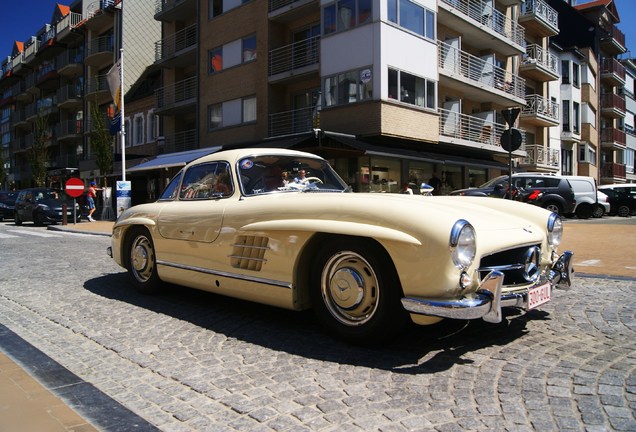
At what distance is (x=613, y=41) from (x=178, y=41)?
1355 inches

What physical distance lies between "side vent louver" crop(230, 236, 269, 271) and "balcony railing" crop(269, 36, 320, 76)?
17.3 meters

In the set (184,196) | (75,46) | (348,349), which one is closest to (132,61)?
(75,46)

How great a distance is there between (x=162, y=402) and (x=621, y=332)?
132 inches

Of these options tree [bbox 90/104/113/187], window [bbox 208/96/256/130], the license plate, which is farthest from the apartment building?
the license plate

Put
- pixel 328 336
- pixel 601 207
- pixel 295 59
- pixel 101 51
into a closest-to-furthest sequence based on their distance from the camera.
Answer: pixel 328 336
pixel 601 207
pixel 295 59
pixel 101 51

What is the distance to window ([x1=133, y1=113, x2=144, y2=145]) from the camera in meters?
31.7

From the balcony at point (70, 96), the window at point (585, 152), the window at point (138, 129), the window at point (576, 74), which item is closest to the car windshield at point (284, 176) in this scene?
the window at point (138, 129)

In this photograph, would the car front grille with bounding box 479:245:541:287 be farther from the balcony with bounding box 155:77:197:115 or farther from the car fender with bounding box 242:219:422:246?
the balcony with bounding box 155:77:197:115

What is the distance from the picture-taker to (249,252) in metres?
3.98

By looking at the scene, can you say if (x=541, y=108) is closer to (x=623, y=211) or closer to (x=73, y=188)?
(x=623, y=211)

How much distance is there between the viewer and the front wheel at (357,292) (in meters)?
3.24

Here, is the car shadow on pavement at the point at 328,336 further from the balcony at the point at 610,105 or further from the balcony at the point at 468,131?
the balcony at the point at 610,105

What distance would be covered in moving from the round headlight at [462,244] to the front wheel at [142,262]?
3.30 metres

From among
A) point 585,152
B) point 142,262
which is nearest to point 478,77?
point 585,152
